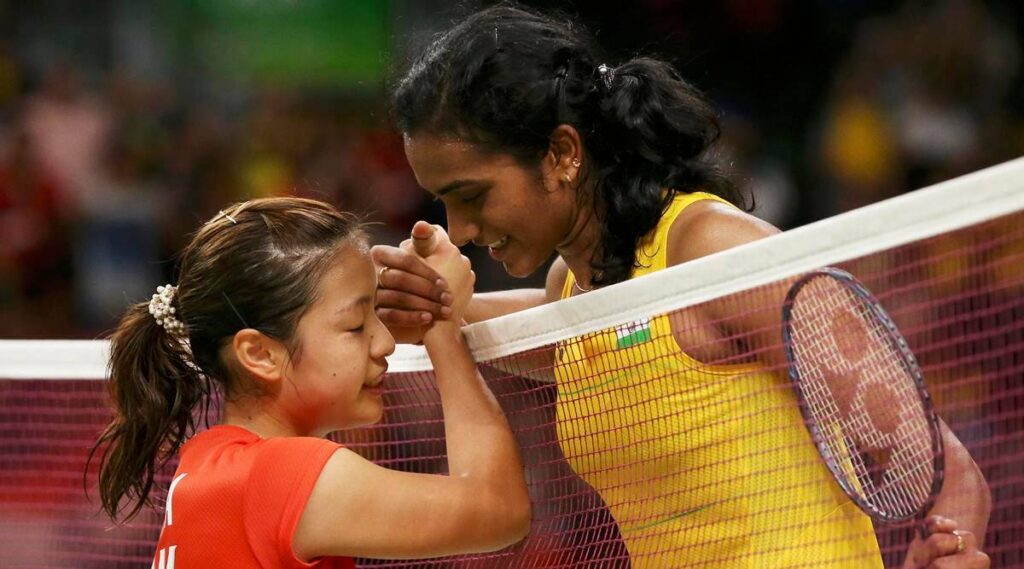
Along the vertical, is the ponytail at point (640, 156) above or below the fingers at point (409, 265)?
above

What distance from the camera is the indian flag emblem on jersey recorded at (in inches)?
92.3

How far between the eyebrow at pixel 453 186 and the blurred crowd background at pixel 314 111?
4209 mm

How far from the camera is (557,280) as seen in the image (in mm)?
3137

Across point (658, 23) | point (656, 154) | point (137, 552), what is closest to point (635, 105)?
point (656, 154)

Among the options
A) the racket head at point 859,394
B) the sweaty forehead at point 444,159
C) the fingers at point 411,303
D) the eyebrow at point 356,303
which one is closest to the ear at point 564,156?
the sweaty forehead at point 444,159

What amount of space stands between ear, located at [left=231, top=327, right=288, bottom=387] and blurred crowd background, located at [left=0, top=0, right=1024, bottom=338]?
453 centimetres

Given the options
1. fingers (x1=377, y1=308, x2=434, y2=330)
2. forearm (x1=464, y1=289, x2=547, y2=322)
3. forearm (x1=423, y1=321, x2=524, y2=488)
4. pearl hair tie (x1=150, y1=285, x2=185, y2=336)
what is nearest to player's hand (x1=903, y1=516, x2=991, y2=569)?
forearm (x1=423, y1=321, x2=524, y2=488)

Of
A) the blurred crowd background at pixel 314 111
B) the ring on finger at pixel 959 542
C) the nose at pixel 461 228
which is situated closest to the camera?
the ring on finger at pixel 959 542

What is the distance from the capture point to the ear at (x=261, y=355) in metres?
2.35

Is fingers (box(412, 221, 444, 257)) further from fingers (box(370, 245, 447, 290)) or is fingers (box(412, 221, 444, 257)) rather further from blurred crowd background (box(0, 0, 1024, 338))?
blurred crowd background (box(0, 0, 1024, 338))

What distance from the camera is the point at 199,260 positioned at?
2402mm

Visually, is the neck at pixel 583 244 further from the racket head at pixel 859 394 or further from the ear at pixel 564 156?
the racket head at pixel 859 394

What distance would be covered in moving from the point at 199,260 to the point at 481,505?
0.68 meters

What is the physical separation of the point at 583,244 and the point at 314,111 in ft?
18.2
